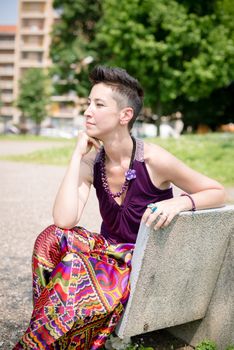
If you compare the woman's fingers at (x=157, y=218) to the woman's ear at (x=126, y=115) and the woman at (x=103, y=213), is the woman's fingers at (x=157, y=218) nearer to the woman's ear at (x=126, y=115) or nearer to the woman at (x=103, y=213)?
the woman at (x=103, y=213)

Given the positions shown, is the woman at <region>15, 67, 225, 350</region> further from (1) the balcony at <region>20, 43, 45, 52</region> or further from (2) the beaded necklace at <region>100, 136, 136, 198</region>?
(1) the balcony at <region>20, 43, 45, 52</region>

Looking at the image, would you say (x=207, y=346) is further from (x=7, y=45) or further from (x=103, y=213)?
(x=7, y=45)

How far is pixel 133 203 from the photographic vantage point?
2854mm

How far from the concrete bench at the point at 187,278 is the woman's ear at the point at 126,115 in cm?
71

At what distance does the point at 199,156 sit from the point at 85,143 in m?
11.9

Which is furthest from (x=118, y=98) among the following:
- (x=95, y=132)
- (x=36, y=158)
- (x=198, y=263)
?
(x=36, y=158)

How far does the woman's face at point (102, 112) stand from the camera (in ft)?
9.25

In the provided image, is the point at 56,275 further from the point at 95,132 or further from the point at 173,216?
the point at 95,132

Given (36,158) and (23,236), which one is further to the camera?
(36,158)

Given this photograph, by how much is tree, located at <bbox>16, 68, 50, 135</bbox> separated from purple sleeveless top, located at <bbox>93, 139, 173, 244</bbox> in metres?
49.5

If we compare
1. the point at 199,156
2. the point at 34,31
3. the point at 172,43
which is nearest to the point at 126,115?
the point at 199,156

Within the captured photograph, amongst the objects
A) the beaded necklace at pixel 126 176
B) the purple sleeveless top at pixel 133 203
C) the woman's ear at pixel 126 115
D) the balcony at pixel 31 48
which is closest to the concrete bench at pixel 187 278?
the purple sleeveless top at pixel 133 203

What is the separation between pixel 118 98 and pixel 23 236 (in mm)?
3758

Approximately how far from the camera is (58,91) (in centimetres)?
3850
